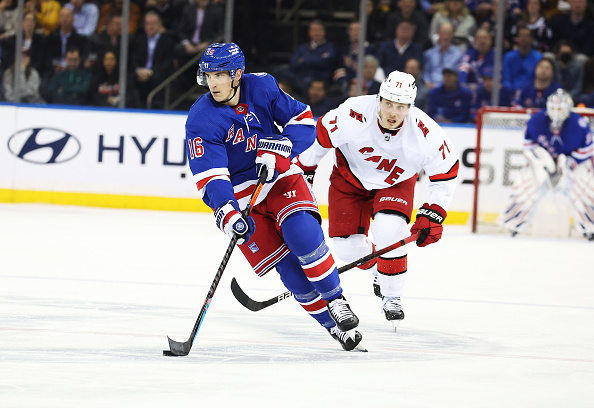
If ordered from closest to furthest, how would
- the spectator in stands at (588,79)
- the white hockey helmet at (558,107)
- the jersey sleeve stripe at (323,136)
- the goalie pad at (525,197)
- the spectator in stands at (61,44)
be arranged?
the jersey sleeve stripe at (323,136), the white hockey helmet at (558,107), the goalie pad at (525,197), the spectator in stands at (588,79), the spectator in stands at (61,44)

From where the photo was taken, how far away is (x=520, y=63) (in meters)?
8.85

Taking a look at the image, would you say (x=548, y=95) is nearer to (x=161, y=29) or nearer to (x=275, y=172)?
(x=161, y=29)

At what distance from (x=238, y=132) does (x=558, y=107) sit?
4.78 meters

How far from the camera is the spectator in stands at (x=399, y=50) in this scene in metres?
9.00

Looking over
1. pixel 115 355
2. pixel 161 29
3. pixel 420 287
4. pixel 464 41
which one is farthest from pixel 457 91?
pixel 115 355

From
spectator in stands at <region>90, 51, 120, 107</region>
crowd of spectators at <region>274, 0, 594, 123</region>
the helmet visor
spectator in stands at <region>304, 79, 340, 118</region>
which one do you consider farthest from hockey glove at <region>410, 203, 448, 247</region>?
spectator in stands at <region>90, 51, 120, 107</region>

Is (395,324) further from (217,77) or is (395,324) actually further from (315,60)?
(315,60)

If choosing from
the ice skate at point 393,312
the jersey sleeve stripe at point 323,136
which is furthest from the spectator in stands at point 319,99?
the ice skate at point 393,312

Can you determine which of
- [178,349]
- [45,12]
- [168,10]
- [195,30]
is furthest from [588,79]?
[178,349]

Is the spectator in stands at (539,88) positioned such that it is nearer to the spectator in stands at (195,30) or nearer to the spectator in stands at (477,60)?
the spectator in stands at (477,60)

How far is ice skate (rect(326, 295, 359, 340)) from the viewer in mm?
3580

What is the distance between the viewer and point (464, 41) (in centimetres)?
898

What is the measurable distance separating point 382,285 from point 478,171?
14.1 feet

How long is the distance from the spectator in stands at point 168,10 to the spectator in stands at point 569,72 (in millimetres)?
3254
